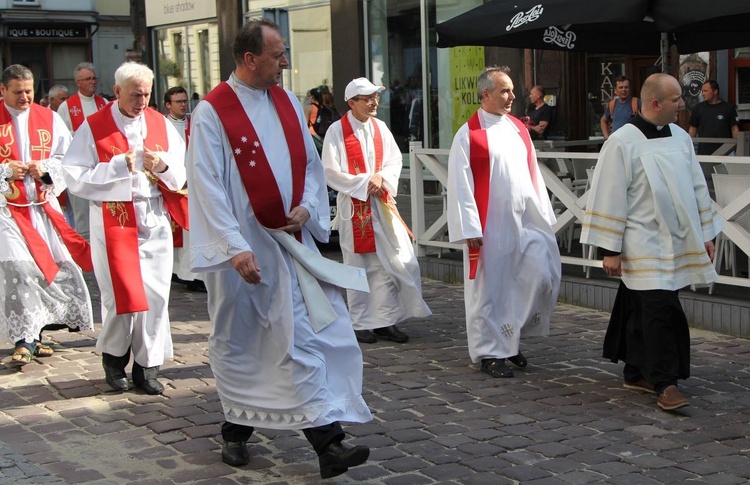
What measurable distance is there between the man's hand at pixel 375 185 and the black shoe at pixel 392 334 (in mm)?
1014

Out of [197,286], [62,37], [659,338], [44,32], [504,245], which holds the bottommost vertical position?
[197,286]

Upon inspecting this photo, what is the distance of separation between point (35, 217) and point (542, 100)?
8.46 m

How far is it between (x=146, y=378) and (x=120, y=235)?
900mm

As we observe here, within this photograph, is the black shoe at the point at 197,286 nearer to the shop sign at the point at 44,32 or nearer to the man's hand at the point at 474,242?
the man's hand at the point at 474,242

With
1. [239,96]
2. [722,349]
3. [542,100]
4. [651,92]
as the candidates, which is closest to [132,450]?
[239,96]

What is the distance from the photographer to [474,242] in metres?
7.22

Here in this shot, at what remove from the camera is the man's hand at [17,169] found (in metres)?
7.73

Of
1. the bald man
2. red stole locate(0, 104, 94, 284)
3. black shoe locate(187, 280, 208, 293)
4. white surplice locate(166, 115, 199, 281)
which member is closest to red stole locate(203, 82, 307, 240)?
the bald man

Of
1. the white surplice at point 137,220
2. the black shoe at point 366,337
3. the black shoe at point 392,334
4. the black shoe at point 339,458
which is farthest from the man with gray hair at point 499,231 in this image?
the black shoe at point 339,458

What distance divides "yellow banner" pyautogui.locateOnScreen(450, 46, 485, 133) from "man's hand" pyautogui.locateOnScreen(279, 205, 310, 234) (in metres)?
11.6

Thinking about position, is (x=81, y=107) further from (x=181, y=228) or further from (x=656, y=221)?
(x=656, y=221)

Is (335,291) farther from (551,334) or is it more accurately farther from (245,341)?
(551,334)

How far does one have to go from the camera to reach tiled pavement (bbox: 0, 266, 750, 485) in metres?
5.22

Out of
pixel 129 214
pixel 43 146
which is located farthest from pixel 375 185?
pixel 43 146
